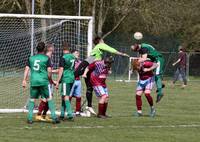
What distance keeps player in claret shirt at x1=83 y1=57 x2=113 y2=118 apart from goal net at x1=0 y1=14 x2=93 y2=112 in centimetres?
112

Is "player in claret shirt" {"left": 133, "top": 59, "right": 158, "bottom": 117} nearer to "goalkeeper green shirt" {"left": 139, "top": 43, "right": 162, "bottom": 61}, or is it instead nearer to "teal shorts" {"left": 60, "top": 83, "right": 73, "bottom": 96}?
"goalkeeper green shirt" {"left": 139, "top": 43, "right": 162, "bottom": 61}

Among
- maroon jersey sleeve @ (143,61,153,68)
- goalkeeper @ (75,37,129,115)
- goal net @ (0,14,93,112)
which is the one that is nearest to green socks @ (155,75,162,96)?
goal net @ (0,14,93,112)

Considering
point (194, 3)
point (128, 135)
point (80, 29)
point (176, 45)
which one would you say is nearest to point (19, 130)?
point (128, 135)

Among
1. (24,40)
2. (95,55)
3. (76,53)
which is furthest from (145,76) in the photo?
(24,40)

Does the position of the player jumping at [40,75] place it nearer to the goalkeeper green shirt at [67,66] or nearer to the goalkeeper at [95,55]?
the goalkeeper green shirt at [67,66]

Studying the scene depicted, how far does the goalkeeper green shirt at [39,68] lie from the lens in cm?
1470

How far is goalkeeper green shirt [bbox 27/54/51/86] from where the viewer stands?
14695 millimetres

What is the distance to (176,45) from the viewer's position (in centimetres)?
5000

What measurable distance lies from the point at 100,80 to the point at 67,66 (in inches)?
49.6

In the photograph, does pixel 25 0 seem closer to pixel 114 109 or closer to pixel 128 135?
pixel 114 109

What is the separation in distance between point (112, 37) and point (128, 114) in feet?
114

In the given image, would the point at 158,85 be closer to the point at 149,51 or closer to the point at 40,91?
the point at 149,51

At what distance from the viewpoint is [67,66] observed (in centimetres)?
1585

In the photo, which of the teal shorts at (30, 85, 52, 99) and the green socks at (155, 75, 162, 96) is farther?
the green socks at (155, 75, 162, 96)
